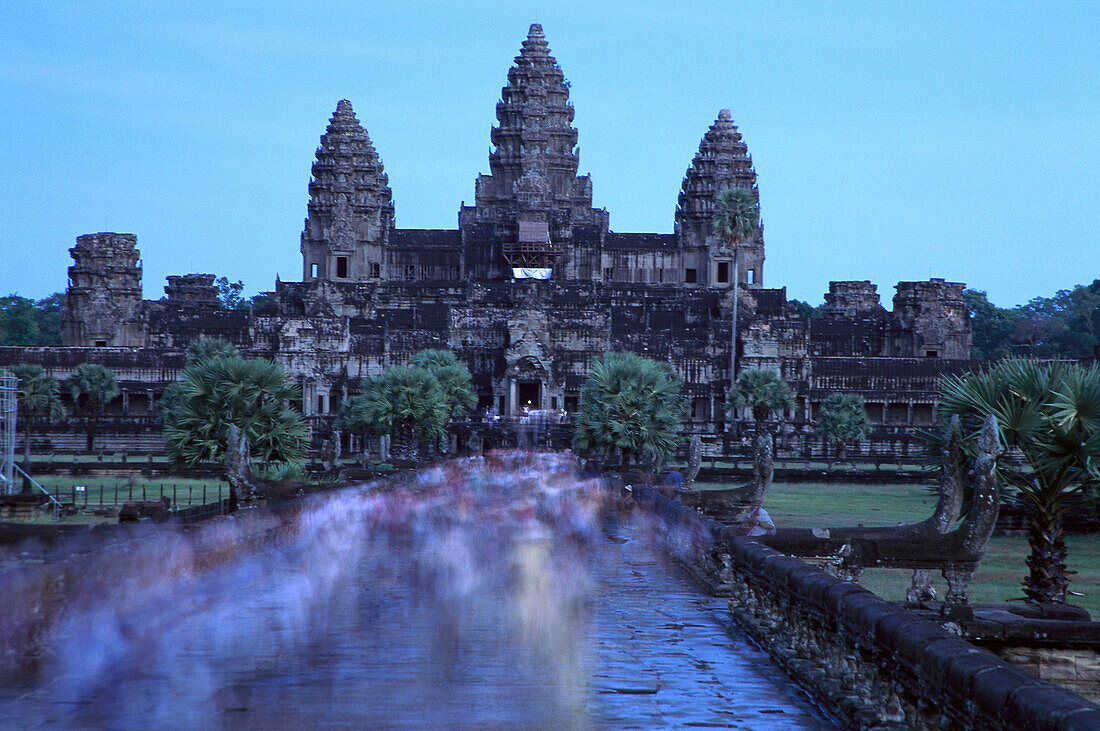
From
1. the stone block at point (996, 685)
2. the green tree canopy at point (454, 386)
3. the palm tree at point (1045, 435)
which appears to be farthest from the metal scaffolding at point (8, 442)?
the stone block at point (996, 685)

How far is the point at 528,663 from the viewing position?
12719mm

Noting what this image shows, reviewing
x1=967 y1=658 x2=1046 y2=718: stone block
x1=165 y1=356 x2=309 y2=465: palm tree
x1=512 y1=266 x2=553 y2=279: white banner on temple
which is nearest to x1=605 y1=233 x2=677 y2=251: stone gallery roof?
x1=512 y1=266 x2=553 y2=279: white banner on temple

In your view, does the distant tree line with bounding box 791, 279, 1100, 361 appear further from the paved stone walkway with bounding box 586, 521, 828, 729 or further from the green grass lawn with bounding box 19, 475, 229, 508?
Answer: the paved stone walkway with bounding box 586, 521, 828, 729

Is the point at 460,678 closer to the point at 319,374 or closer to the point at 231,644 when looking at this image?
the point at 231,644

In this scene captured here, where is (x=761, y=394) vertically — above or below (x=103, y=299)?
below

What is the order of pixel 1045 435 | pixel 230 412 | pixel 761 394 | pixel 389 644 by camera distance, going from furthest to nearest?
pixel 761 394
pixel 230 412
pixel 1045 435
pixel 389 644

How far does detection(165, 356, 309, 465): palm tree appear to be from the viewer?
118ft

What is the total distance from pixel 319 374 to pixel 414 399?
33.0m

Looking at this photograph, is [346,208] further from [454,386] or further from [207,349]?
[454,386]

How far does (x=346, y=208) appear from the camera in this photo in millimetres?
118750

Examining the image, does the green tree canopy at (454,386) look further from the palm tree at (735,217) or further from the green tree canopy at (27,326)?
the green tree canopy at (27,326)

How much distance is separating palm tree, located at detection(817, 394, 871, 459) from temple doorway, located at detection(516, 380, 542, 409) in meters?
20.5

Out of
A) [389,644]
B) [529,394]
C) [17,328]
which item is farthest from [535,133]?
[389,644]

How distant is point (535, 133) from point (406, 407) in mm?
64295
